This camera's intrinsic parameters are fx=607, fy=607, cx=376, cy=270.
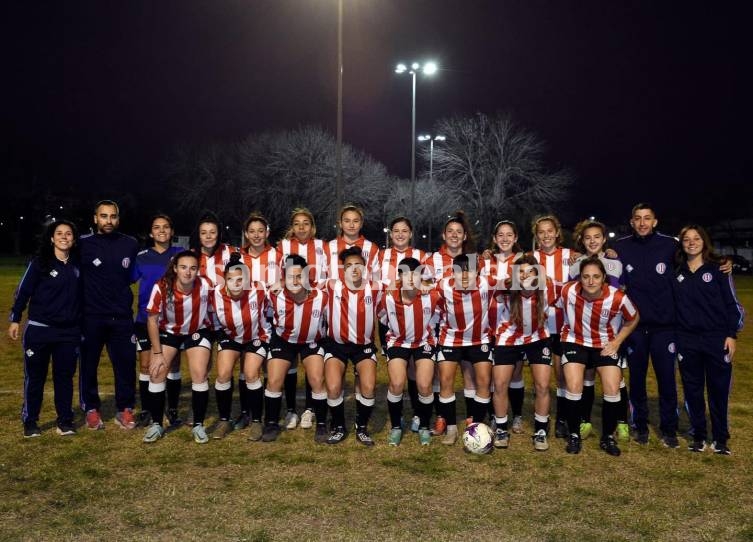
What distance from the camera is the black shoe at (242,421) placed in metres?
5.56

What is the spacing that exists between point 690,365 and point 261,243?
3.90 m

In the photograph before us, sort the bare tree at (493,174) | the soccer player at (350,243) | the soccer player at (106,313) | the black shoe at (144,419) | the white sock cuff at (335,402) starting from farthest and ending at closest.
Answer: the bare tree at (493,174) → the soccer player at (350,243) → the black shoe at (144,419) → the soccer player at (106,313) → the white sock cuff at (335,402)

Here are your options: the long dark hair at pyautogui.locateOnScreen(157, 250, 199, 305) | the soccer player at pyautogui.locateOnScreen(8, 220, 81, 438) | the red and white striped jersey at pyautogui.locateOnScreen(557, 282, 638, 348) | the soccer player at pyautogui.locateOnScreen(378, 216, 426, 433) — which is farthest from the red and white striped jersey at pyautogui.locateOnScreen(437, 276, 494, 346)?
the soccer player at pyautogui.locateOnScreen(8, 220, 81, 438)

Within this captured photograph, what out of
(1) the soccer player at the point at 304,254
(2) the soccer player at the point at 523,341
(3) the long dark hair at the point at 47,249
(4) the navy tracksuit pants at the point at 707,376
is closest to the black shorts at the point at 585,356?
(2) the soccer player at the point at 523,341

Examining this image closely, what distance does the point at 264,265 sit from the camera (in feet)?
19.0

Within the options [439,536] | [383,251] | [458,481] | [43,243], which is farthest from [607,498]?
[43,243]

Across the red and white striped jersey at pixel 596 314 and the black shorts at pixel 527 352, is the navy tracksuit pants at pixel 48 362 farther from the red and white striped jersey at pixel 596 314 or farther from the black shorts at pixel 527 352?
the red and white striped jersey at pixel 596 314

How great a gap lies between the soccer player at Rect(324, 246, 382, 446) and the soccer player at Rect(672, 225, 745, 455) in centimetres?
256

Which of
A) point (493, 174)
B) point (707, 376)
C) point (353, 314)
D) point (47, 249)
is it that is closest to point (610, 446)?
point (707, 376)

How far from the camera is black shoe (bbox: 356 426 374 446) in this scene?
5129mm

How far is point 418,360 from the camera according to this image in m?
5.23

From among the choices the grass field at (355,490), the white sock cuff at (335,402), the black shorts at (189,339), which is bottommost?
the grass field at (355,490)

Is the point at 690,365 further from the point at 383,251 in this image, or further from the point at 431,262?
the point at 383,251

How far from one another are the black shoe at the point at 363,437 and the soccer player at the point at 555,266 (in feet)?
5.49
